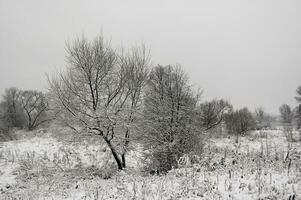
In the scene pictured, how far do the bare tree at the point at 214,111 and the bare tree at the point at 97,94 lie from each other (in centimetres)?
1770

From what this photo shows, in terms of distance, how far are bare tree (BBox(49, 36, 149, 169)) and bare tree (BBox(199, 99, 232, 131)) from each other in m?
17.7

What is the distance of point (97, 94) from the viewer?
10.9 metres

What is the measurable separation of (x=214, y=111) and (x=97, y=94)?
21376 mm

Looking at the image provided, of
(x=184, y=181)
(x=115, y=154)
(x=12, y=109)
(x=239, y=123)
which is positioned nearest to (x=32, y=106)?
(x=12, y=109)

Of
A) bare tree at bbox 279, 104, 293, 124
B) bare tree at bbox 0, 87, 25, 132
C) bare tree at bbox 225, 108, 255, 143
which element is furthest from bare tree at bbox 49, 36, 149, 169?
bare tree at bbox 279, 104, 293, 124

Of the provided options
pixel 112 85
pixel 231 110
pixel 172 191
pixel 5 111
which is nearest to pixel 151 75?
pixel 112 85

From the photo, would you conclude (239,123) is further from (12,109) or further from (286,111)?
(12,109)

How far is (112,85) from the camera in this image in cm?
1144

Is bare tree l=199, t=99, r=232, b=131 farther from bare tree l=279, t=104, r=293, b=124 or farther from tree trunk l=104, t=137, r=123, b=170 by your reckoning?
bare tree l=279, t=104, r=293, b=124

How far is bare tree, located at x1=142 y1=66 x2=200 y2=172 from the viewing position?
10.2 meters

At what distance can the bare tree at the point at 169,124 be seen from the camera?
10.2 meters

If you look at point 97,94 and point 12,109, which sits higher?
point 12,109

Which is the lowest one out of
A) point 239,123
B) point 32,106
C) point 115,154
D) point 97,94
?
point 115,154

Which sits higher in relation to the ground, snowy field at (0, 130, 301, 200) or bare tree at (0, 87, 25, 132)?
bare tree at (0, 87, 25, 132)
